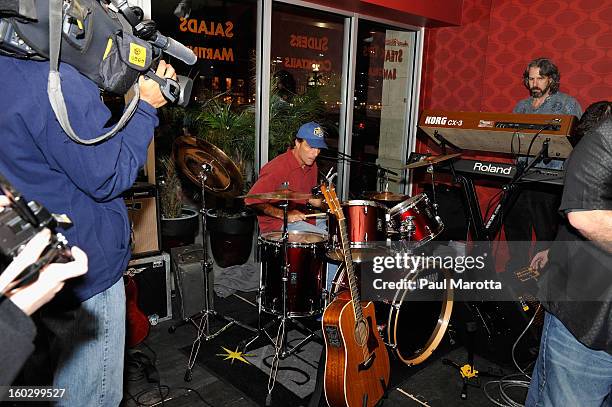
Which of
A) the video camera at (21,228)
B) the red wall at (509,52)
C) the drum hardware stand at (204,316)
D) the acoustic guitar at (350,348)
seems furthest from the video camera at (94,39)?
the red wall at (509,52)

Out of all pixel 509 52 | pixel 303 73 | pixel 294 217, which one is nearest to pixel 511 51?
pixel 509 52

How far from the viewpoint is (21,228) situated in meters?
0.73

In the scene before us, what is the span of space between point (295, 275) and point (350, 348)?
710 mm

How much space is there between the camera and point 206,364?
2.89 metres

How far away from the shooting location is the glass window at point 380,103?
17.6 ft

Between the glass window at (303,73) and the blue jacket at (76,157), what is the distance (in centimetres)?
325

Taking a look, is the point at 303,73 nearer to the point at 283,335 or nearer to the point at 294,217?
the point at 294,217

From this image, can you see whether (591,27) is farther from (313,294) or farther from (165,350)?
(165,350)

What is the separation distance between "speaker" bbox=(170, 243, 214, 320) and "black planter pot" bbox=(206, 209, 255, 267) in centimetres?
101

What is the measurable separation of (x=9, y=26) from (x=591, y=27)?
16.5ft

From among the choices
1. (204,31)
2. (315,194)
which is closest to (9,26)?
(315,194)

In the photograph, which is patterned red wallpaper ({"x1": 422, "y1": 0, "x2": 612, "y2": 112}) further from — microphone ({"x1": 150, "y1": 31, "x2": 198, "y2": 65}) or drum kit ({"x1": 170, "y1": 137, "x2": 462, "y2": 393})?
microphone ({"x1": 150, "y1": 31, "x2": 198, "y2": 65})

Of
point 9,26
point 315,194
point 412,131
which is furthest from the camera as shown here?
point 412,131

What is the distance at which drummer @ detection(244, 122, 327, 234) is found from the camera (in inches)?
126
